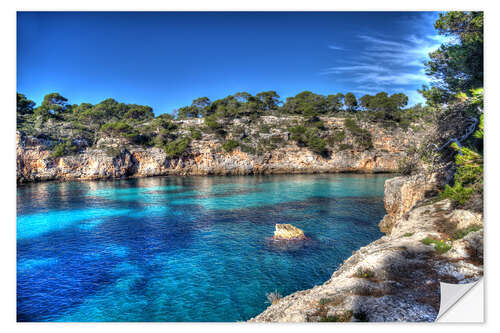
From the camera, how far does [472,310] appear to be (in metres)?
3.91

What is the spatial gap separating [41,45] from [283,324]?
25.0 ft

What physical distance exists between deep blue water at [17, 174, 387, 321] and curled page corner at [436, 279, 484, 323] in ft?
10.6

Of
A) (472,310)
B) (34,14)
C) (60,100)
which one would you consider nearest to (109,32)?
(34,14)

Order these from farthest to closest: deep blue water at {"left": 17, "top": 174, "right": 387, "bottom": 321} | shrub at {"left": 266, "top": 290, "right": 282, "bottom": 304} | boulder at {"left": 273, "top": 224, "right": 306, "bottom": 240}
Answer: boulder at {"left": 273, "top": 224, "right": 306, "bottom": 240}, deep blue water at {"left": 17, "top": 174, "right": 387, "bottom": 321}, shrub at {"left": 266, "top": 290, "right": 282, "bottom": 304}

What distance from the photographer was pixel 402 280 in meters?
3.79

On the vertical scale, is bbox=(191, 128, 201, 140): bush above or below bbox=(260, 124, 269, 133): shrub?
below

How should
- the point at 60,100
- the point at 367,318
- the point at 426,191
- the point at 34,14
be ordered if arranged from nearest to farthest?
the point at 367,318, the point at 34,14, the point at 426,191, the point at 60,100

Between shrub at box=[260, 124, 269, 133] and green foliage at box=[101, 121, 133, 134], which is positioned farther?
shrub at box=[260, 124, 269, 133]

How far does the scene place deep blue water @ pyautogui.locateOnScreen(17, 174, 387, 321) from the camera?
18.5ft

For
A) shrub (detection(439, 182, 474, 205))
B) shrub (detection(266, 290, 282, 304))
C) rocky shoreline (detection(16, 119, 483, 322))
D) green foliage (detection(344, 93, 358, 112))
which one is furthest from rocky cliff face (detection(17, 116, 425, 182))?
shrub (detection(439, 182, 474, 205))

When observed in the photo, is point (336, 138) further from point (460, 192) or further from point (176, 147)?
point (460, 192)

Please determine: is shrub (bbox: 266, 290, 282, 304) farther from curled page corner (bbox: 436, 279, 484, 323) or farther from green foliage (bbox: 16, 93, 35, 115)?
green foliage (bbox: 16, 93, 35, 115)

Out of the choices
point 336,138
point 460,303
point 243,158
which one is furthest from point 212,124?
point 460,303
